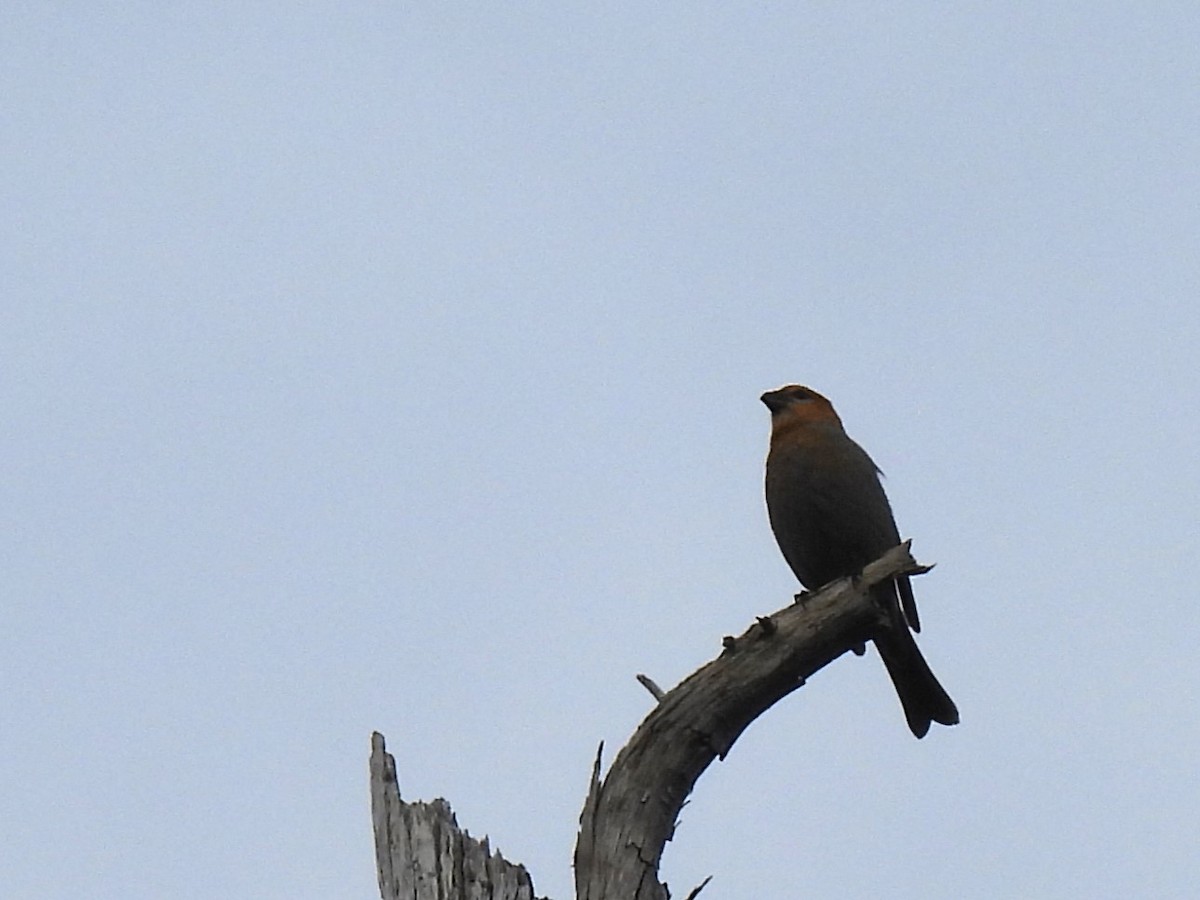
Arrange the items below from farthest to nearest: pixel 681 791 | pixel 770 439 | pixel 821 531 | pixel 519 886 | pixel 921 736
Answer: pixel 770 439
pixel 821 531
pixel 921 736
pixel 681 791
pixel 519 886

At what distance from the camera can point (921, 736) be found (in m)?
6.84

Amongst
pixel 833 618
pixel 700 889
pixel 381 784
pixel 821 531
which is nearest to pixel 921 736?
pixel 821 531

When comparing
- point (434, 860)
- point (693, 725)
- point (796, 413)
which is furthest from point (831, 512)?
point (434, 860)

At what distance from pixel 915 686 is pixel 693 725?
1952mm

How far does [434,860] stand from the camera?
185 inches

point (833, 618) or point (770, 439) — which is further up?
point (770, 439)

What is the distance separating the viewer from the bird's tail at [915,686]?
6.61 m

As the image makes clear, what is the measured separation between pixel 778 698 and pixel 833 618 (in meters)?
0.32

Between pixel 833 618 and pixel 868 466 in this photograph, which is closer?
pixel 833 618

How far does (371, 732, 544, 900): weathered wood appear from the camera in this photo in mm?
4664

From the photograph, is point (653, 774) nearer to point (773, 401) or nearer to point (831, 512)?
point (831, 512)

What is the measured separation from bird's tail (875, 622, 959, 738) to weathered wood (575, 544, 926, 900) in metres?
1.20

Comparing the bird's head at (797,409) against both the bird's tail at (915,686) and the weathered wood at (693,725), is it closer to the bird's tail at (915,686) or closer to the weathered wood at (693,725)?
the bird's tail at (915,686)

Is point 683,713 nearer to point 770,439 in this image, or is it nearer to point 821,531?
point 821,531
